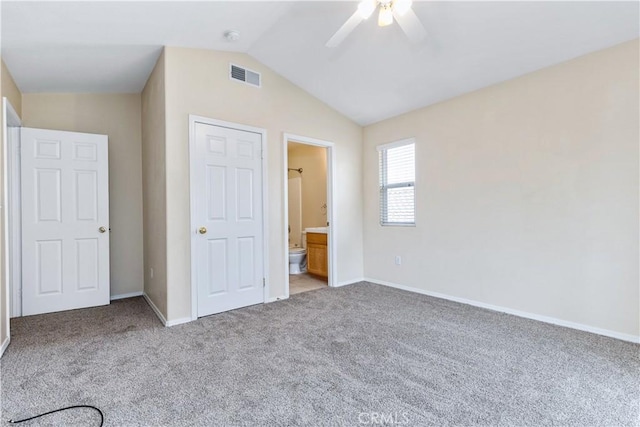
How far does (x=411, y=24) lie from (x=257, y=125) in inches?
80.0

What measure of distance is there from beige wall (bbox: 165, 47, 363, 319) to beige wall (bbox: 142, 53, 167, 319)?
4.5 inches

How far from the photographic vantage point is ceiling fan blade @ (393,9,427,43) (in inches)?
78.4

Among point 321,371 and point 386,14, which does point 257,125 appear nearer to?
point 386,14

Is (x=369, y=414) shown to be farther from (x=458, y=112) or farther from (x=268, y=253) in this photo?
(x=458, y=112)

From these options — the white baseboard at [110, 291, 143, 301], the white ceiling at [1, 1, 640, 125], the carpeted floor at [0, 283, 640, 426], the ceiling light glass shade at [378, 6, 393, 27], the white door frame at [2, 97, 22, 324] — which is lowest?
the carpeted floor at [0, 283, 640, 426]

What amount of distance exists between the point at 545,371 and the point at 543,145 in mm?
2005

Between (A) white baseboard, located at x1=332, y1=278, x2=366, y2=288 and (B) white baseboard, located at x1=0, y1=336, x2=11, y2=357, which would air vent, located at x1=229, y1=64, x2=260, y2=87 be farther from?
(B) white baseboard, located at x1=0, y1=336, x2=11, y2=357

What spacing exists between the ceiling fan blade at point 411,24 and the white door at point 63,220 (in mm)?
3464

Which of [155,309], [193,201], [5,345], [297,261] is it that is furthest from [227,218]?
[297,261]

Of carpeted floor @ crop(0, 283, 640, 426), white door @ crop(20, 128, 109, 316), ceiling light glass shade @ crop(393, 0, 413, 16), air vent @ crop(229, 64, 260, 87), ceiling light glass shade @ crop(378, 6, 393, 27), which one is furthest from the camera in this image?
air vent @ crop(229, 64, 260, 87)

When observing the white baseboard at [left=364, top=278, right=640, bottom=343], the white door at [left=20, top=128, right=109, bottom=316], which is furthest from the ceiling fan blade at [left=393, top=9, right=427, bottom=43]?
the white door at [left=20, top=128, right=109, bottom=316]

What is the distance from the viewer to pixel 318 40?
122 inches

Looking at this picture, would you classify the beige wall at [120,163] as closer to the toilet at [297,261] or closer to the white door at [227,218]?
the white door at [227,218]

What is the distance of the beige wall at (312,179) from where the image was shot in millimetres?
5809
